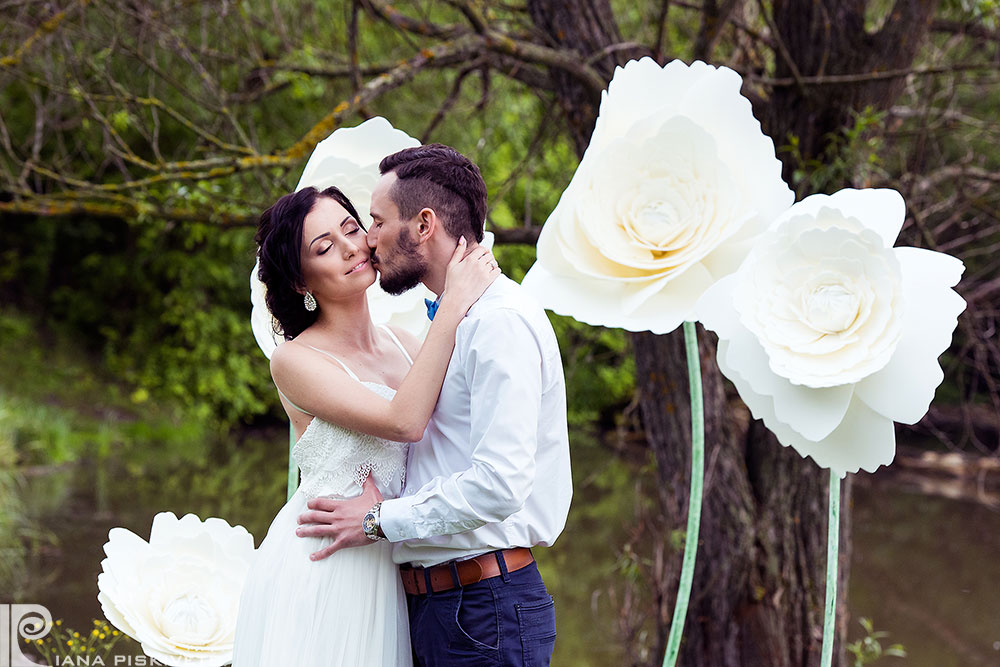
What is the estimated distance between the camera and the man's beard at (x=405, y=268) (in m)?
1.84

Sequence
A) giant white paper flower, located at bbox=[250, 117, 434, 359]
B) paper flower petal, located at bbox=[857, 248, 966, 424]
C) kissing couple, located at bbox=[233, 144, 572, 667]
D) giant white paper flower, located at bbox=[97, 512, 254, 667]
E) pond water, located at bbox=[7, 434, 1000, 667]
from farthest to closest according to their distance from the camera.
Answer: pond water, located at bbox=[7, 434, 1000, 667] < giant white paper flower, located at bbox=[97, 512, 254, 667] < giant white paper flower, located at bbox=[250, 117, 434, 359] < kissing couple, located at bbox=[233, 144, 572, 667] < paper flower petal, located at bbox=[857, 248, 966, 424]

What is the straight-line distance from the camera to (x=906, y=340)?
1.61 meters

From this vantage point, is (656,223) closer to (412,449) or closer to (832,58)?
(412,449)

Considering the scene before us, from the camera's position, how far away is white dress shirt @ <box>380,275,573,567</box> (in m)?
1.64

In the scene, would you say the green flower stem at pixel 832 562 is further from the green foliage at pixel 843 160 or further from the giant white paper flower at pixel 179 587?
the green foliage at pixel 843 160

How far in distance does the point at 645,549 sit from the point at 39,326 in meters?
9.45

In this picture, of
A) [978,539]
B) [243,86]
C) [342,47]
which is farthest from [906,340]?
[978,539]

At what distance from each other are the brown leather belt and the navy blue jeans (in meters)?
→ 0.01

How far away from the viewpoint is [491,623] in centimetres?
174

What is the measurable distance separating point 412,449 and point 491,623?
0.40m

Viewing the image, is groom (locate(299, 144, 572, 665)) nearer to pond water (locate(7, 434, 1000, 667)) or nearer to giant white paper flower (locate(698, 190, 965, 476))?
giant white paper flower (locate(698, 190, 965, 476))

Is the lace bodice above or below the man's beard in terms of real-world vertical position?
below

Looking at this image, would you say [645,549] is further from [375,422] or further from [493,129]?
[375,422]

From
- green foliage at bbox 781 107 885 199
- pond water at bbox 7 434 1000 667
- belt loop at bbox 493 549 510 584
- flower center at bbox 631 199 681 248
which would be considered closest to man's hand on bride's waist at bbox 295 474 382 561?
belt loop at bbox 493 549 510 584
